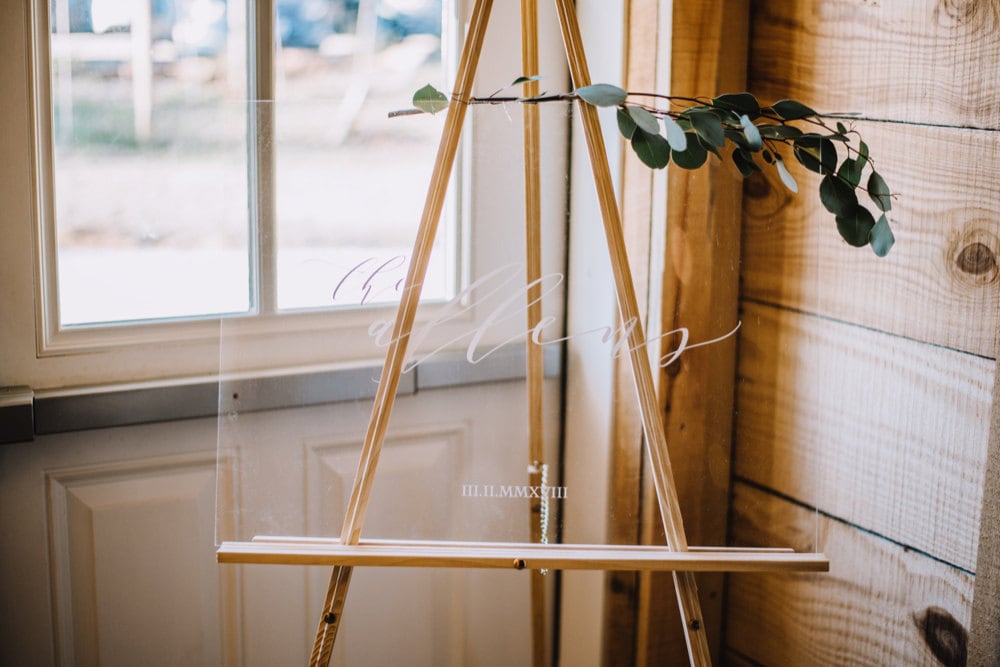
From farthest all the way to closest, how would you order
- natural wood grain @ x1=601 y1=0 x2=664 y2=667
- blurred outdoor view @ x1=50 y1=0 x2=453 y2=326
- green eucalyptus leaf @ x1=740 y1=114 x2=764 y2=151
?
1. blurred outdoor view @ x1=50 y1=0 x2=453 y2=326
2. natural wood grain @ x1=601 y1=0 x2=664 y2=667
3. green eucalyptus leaf @ x1=740 y1=114 x2=764 y2=151

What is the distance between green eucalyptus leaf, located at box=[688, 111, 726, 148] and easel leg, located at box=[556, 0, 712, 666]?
4.8 inches

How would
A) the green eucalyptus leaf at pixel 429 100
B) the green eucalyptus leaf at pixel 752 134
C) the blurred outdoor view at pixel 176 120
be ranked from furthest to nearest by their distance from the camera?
the blurred outdoor view at pixel 176 120 < the green eucalyptus leaf at pixel 429 100 < the green eucalyptus leaf at pixel 752 134

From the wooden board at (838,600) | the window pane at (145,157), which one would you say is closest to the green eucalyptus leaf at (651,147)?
the wooden board at (838,600)

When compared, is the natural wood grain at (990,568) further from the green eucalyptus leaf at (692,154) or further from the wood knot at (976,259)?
the green eucalyptus leaf at (692,154)

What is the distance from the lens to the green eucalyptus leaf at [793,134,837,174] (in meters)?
1.08

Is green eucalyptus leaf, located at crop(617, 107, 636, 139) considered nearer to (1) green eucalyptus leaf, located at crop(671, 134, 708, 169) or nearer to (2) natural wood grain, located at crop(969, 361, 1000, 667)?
(1) green eucalyptus leaf, located at crop(671, 134, 708, 169)

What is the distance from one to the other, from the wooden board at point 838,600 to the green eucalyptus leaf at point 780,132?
1.31 ft

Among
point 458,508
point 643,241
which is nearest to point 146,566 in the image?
point 458,508

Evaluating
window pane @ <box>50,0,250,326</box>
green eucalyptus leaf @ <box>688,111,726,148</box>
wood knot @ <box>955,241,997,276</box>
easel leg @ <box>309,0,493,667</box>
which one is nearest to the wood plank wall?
wood knot @ <box>955,241,997,276</box>

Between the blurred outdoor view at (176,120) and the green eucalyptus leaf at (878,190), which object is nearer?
the green eucalyptus leaf at (878,190)

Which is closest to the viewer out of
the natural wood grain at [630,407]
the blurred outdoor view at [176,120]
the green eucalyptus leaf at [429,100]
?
the green eucalyptus leaf at [429,100]

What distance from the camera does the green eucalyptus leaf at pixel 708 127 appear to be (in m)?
1.04

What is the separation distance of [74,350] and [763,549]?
1.01 metres

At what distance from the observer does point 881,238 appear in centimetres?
106
